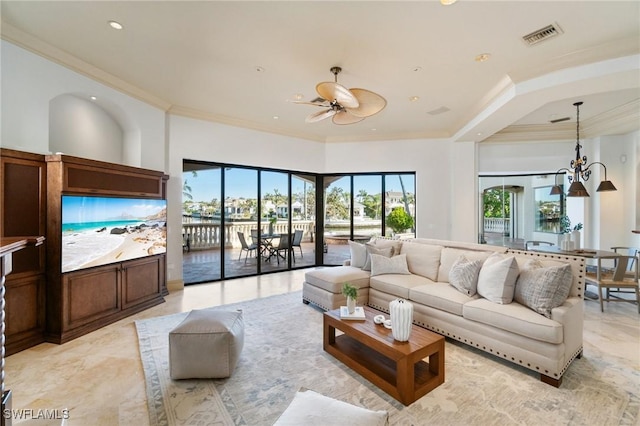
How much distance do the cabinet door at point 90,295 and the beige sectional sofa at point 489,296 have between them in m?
2.67

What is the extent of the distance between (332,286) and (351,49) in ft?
9.81

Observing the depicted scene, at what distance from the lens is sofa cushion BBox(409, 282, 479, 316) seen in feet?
9.84

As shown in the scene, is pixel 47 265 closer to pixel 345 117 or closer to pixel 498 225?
pixel 345 117

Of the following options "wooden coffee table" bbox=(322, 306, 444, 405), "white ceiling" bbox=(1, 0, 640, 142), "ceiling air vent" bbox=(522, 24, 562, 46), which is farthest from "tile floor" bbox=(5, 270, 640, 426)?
"ceiling air vent" bbox=(522, 24, 562, 46)

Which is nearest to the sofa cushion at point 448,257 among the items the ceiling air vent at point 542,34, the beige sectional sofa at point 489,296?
the beige sectional sofa at point 489,296

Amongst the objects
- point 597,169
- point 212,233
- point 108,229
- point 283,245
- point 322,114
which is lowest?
Answer: point 283,245

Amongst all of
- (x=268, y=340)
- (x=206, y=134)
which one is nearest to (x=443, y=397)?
(x=268, y=340)

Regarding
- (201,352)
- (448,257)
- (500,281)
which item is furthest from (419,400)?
(448,257)

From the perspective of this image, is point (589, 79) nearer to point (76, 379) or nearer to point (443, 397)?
point (443, 397)

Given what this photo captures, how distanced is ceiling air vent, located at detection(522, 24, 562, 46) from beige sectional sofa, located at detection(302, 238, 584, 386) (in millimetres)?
2312

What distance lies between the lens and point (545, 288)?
2570mm

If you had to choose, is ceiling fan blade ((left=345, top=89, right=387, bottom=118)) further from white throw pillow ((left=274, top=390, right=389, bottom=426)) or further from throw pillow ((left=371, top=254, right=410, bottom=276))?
white throw pillow ((left=274, top=390, right=389, bottom=426))

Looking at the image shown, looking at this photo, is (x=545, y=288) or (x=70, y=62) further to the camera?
(x=70, y=62)

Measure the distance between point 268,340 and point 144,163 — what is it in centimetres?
356
